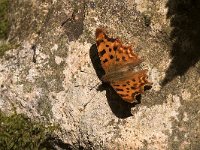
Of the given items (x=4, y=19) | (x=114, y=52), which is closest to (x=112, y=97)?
(x=114, y=52)

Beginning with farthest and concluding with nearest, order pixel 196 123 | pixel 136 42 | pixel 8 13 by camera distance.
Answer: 1. pixel 8 13
2. pixel 136 42
3. pixel 196 123

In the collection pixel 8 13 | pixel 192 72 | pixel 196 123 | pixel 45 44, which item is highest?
pixel 8 13

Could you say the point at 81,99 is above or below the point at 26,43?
below

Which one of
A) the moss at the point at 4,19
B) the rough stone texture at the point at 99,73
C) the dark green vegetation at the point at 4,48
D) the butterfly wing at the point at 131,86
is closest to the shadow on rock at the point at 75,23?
the rough stone texture at the point at 99,73

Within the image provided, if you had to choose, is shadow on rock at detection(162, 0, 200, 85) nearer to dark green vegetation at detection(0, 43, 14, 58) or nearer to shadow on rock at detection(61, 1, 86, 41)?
shadow on rock at detection(61, 1, 86, 41)

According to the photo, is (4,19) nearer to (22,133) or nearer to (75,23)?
(75,23)

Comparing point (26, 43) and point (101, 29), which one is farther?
point (26, 43)

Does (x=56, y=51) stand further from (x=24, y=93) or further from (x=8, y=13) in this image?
(x=8, y=13)

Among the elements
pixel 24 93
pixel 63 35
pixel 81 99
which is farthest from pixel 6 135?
pixel 63 35
